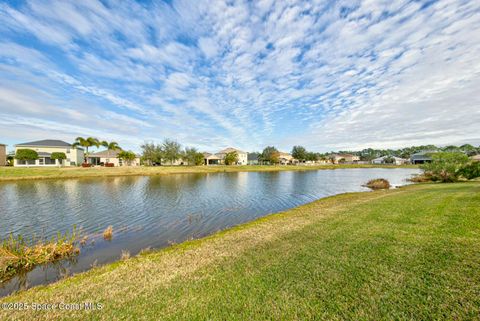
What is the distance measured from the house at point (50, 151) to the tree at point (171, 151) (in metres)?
24.5

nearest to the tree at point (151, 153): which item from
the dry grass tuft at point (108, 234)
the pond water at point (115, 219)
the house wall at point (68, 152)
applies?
the house wall at point (68, 152)

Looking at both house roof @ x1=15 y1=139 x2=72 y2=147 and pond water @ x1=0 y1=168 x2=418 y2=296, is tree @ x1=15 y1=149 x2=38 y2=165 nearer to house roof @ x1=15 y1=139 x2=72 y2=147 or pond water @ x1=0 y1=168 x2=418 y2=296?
house roof @ x1=15 y1=139 x2=72 y2=147

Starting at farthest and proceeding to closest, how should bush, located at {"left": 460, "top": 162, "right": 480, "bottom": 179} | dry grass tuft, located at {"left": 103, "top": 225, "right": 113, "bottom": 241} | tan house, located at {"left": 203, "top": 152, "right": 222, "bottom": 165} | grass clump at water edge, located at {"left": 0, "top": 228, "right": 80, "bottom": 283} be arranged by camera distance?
tan house, located at {"left": 203, "top": 152, "right": 222, "bottom": 165}, bush, located at {"left": 460, "top": 162, "right": 480, "bottom": 179}, dry grass tuft, located at {"left": 103, "top": 225, "right": 113, "bottom": 241}, grass clump at water edge, located at {"left": 0, "top": 228, "right": 80, "bottom": 283}

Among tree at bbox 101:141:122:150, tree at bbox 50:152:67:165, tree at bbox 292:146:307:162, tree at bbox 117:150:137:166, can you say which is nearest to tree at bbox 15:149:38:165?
tree at bbox 50:152:67:165

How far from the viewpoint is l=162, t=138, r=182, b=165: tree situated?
220 feet

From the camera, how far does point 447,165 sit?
26.2 meters

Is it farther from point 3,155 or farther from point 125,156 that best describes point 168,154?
point 3,155

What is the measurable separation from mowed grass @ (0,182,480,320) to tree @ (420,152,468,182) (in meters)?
26.5

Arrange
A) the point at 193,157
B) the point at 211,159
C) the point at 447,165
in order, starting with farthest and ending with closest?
1. the point at 211,159
2. the point at 193,157
3. the point at 447,165

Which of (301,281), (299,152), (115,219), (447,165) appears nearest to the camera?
(301,281)

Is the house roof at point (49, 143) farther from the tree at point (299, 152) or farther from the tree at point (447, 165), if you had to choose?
the tree at point (299, 152)

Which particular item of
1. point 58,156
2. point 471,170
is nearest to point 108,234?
point 471,170

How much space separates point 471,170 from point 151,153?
70745 mm

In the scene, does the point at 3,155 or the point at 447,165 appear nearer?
the point at 447,165
